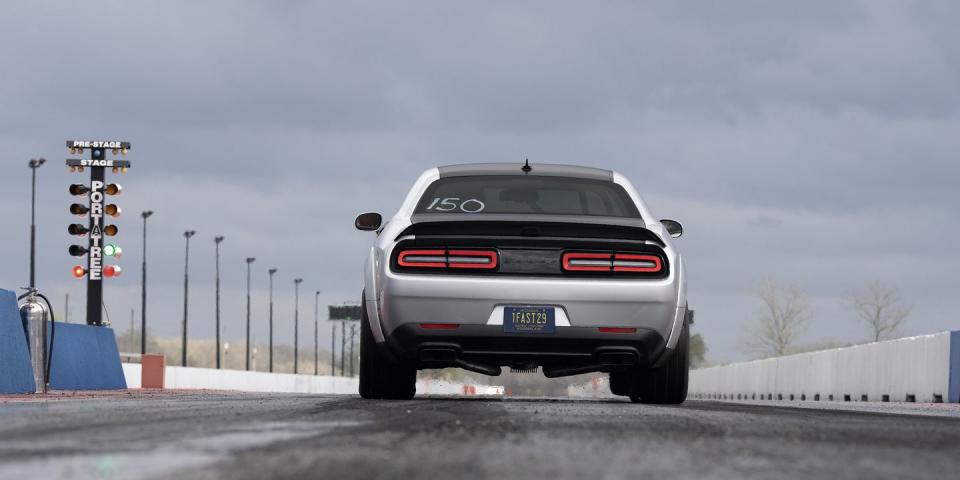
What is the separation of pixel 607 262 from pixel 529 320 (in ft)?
2.13

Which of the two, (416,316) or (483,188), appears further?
(483,188)

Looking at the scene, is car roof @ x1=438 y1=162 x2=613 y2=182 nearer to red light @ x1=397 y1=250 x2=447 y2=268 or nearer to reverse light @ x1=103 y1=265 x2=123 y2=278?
red light @ x1=397 y1=250 x2=447 y2=268

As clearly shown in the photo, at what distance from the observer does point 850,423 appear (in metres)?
7.28

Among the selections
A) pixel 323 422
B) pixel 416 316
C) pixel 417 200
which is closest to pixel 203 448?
pixel 323 422

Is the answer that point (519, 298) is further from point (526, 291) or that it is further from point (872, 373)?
point (872, 373)

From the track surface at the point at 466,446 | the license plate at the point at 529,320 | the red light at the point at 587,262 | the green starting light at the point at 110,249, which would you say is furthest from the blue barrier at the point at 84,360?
the track surface at the point at 466,446

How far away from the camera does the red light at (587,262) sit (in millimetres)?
9312

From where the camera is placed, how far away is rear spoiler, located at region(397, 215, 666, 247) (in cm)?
933

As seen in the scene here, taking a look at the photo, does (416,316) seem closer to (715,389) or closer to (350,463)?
(350,463)

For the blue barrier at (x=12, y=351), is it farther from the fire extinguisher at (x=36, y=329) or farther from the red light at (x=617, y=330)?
the red light at (x=617, y=330)

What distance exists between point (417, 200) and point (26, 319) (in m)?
9.75

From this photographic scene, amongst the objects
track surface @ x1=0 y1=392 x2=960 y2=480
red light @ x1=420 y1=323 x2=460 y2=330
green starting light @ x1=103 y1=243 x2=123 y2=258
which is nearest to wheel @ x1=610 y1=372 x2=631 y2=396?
red light @ x1=420 y1=323 x2=460 y2=330

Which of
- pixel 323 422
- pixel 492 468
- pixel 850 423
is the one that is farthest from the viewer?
pixel 850 423

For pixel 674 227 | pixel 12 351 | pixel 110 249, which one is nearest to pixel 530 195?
pixel 674 227
